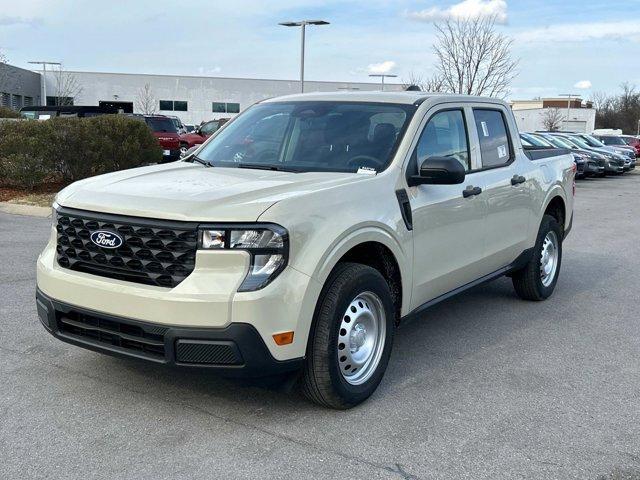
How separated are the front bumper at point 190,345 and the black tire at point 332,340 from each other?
0.15 m

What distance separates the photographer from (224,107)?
75.1 metres

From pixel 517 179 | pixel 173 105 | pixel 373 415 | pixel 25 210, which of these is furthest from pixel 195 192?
pixel 173 105

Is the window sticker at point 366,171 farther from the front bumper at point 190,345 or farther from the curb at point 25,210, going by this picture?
the curb at point 25,210

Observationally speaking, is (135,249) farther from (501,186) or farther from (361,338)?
(501,186)

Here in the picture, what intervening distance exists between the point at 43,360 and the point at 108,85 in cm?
7233

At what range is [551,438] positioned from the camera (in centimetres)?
379

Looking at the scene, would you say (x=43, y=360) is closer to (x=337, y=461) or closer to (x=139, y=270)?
(x=139, y=270)

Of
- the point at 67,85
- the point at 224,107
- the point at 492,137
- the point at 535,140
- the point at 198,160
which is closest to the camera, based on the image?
the point at 198,160

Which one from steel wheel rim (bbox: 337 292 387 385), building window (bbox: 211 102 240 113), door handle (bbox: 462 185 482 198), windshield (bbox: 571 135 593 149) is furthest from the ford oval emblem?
building window (bbox: 211 102 240 113)

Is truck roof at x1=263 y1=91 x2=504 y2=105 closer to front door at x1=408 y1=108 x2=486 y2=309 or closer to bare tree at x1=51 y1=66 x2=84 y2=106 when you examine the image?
front door at x1=408 y1=108 x2=486 y2=309

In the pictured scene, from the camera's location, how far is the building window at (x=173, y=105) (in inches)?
2886

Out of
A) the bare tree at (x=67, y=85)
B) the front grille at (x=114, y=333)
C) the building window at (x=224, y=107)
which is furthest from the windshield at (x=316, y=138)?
the building window at (x=224, y=107)

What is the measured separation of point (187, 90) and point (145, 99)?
5746 millimetres

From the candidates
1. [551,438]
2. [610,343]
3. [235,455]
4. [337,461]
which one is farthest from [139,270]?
[610,343]
